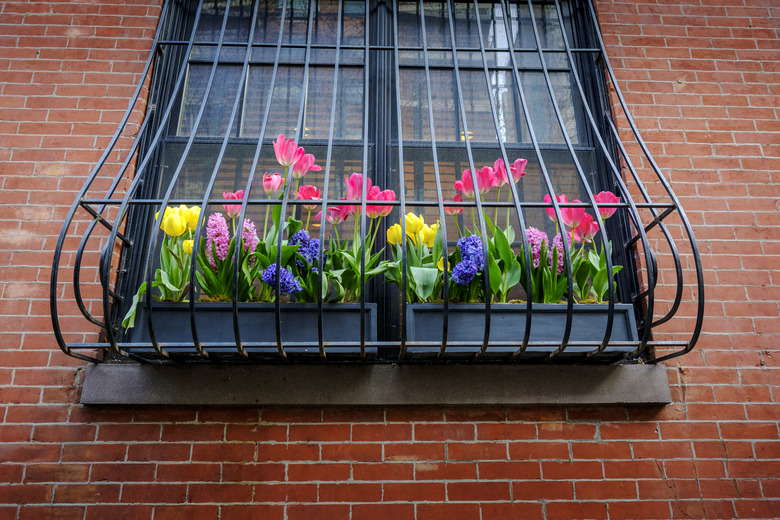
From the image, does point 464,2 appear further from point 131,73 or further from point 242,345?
point 242,345

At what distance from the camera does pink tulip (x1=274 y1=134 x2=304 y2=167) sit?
81.2 inches

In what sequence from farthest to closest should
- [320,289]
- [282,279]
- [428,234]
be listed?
1. [428,234]
2. [282,279]
3. [320,289]

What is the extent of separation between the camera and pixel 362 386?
6.56ft

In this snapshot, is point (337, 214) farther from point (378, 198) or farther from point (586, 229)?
point (586, 229)

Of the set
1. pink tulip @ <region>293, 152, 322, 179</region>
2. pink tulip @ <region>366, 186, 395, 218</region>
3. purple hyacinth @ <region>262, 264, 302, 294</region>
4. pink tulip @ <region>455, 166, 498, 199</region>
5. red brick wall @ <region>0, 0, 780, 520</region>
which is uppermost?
pink tulip @ <region>293, 152, 322, 179</region>

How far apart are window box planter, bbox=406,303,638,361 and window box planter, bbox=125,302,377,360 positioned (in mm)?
175

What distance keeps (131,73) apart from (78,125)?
0.34m

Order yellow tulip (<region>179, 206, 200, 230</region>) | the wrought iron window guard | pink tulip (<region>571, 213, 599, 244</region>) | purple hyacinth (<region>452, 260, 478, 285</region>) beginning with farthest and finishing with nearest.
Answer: pink tulip (<region>571, 213, 599, 244</region>) < yellow tulip (<region>179, 206, 200, 230</region>) < purple hyacinth (<region>452, 260, 478, 285</region>) < the wrought iron window guard

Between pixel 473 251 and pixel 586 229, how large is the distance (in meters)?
0.50

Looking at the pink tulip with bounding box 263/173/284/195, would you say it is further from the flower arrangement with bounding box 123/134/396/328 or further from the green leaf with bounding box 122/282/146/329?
the green leaf with bounding box 122/282/146/329

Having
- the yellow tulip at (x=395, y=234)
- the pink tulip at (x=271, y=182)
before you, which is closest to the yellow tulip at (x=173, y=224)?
the pink tulip at (x=271, y=182)

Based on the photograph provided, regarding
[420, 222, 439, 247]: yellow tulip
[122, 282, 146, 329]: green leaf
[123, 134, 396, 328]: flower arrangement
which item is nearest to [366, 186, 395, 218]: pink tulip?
[123, 134, 396, 328]: flower arrangement

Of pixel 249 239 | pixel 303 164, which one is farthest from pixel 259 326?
pixel 303 164

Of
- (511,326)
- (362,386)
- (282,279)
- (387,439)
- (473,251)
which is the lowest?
(387,439)
